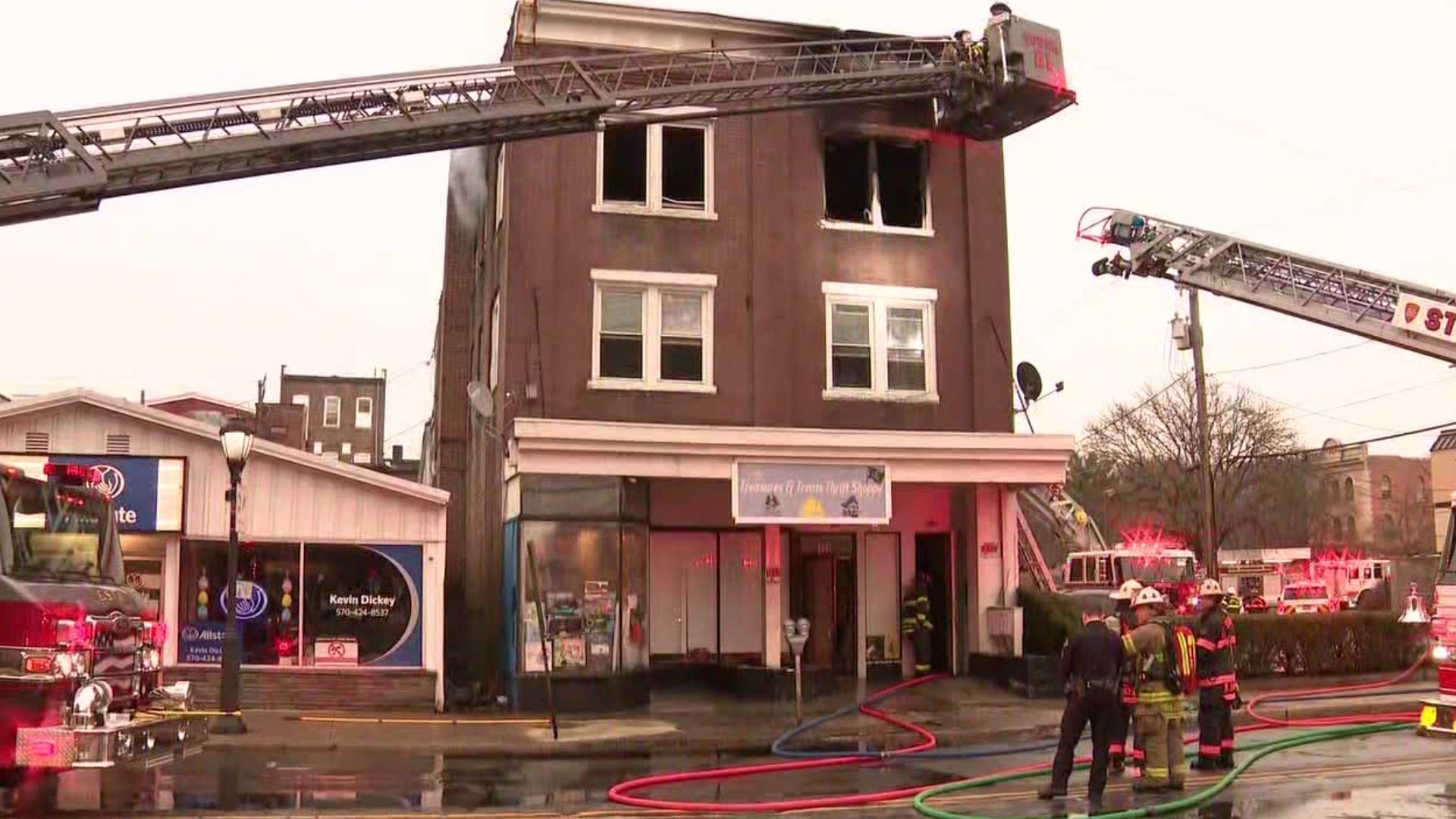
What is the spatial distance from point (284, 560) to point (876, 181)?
1074 cm

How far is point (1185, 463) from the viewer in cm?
4816

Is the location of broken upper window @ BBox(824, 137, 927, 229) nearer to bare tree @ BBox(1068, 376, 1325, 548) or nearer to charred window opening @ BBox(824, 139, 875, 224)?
charred window opening @ BBox(824, 139, 875, 224)

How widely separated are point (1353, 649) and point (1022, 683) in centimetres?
643

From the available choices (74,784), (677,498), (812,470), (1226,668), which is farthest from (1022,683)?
(74,784)

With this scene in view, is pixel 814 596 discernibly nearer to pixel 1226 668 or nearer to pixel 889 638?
pixel 889 638

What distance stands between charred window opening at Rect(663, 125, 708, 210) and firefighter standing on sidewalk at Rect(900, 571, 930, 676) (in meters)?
7.25

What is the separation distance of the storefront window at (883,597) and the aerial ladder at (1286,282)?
27.9ft

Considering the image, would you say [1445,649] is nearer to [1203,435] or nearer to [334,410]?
[1203,435]

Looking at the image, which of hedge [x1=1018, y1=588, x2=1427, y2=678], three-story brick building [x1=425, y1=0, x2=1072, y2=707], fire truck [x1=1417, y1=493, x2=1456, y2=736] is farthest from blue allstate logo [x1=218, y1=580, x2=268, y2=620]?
fire truck [x1=1417, y1=493, x2=1456, y2=736]

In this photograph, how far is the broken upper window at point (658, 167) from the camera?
20219mm

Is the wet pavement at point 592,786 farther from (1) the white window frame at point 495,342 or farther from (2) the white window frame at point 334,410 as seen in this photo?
(2) the white window frame at point 334,410

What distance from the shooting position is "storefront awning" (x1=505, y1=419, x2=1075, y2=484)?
60.3ft

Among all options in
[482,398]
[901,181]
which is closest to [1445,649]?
[901,181]

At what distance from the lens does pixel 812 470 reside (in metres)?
19.4
